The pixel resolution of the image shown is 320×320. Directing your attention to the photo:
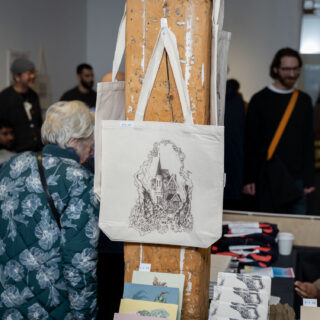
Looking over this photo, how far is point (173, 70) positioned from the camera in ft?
4.47

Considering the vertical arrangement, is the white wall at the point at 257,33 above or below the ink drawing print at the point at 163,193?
above

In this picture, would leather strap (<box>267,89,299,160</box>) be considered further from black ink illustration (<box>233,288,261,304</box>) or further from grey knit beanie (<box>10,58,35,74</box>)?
grey knit beanie (<box>10,58,35,74</box>)

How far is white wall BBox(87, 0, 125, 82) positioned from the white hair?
5331 mm

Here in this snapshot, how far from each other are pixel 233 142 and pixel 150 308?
8.12ft

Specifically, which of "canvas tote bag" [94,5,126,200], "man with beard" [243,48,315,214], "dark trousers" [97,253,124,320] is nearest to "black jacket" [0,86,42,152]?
"man with beard" [243,48,315,214]

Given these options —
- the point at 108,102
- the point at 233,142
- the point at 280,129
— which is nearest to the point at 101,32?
the point at 233,142

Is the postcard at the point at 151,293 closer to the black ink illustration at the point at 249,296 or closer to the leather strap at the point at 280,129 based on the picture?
the black ink illustration at the point at 249,296

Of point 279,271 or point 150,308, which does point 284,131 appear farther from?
point 150,308

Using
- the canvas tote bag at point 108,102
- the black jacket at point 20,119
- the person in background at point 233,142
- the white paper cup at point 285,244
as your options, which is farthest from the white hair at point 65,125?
the black jacket at point 20,119

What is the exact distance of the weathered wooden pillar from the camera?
1.36 metres

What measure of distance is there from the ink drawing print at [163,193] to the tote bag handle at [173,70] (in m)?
0.10

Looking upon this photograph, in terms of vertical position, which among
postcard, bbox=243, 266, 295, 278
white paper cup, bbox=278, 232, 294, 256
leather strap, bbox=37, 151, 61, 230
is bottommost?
postcard, bbox=243, 266, 295, 278

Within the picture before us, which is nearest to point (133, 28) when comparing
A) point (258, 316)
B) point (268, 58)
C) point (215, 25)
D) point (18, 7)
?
point (215, 25)

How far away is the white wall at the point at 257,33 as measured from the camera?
20.1 ft
